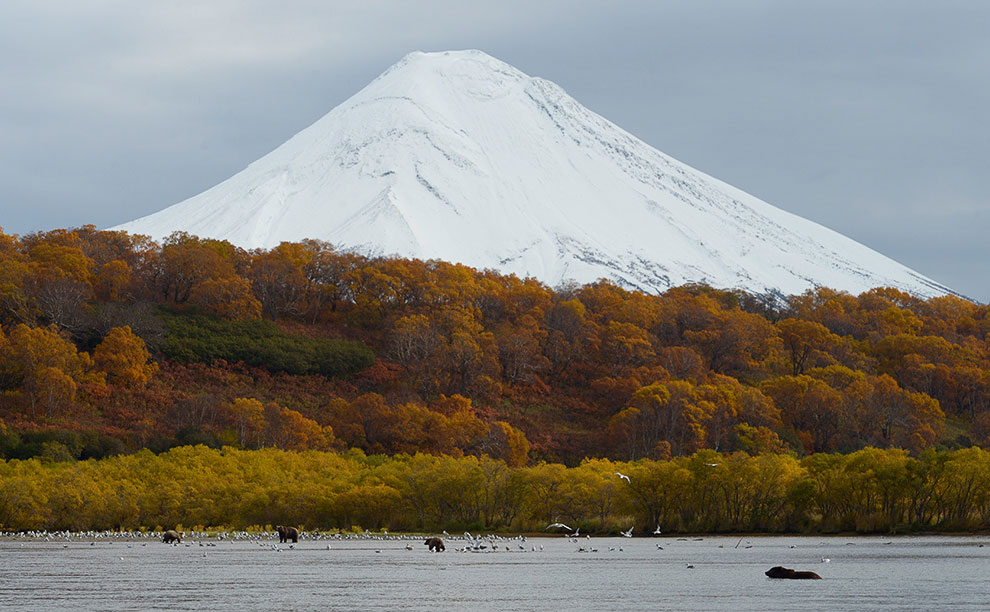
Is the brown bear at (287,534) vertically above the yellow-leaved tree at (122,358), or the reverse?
the yellow-leaved tree at (122,358)

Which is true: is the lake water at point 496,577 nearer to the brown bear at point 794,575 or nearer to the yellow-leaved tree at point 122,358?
the brown bear at point 794,575

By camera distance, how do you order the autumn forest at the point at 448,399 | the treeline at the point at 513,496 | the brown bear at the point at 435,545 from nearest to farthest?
the brown bear at the point at 435,545, the treeline at the point at 513,496, the autumn forest at the point at 448,399

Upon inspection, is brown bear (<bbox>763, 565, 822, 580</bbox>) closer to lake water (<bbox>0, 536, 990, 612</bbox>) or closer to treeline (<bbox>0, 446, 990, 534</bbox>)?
lake water (<bbox>0, 536, 990, 612</bbox>)

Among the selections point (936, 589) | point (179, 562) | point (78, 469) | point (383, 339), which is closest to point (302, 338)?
point (383, 339)

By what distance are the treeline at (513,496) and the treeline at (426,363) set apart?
12263 mm

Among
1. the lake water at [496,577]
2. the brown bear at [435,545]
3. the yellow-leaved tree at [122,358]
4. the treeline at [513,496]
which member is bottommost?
the lake water at [496,577]

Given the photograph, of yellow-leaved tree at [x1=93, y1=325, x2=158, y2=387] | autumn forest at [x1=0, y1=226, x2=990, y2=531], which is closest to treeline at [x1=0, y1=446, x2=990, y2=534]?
autumn forest at [x1=0, y1=226, x2=990, y2=531]

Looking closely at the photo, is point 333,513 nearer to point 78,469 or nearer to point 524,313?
point 78,469

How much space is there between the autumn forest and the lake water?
11188 mm

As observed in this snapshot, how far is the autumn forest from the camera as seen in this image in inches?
2758

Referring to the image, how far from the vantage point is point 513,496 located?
235 feet

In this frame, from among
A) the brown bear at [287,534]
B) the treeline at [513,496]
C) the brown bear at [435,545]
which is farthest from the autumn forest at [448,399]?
the brown bear at [435,545]

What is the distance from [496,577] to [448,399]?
204ft

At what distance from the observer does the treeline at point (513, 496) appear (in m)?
67.2
